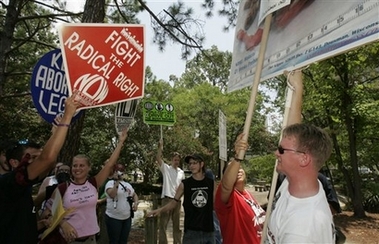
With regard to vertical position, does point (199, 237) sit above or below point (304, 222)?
below

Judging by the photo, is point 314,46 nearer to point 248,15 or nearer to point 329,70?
point 248,15

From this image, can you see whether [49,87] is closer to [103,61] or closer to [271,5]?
[103,61]

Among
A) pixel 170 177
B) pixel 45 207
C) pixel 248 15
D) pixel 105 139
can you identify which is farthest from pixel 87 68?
pixel 105 139

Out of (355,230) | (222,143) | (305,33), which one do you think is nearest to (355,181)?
(355,230)

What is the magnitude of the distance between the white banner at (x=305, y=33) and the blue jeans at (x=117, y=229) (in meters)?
3.85

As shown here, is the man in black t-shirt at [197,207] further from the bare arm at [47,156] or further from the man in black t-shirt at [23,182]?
the bare arm at [47,156]

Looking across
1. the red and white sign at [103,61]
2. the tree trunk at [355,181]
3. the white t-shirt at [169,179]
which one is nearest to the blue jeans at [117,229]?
the white t-shirt at [169,179]

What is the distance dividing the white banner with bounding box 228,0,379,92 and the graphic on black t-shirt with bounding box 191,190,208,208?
2.34 meters

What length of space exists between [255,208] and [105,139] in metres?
19.3

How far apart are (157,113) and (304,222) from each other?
5.51 m

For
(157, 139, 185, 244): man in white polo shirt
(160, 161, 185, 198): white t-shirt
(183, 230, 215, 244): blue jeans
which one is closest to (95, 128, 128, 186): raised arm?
(183, 230, 215, 244): blue jeans

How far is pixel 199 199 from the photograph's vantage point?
4984 millimetres

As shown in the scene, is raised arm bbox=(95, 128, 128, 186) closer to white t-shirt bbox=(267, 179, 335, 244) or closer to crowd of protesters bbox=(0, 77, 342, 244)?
crowd of protesters bbox=(0, 77, 342, 244)

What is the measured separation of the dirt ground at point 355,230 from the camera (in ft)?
29.2
